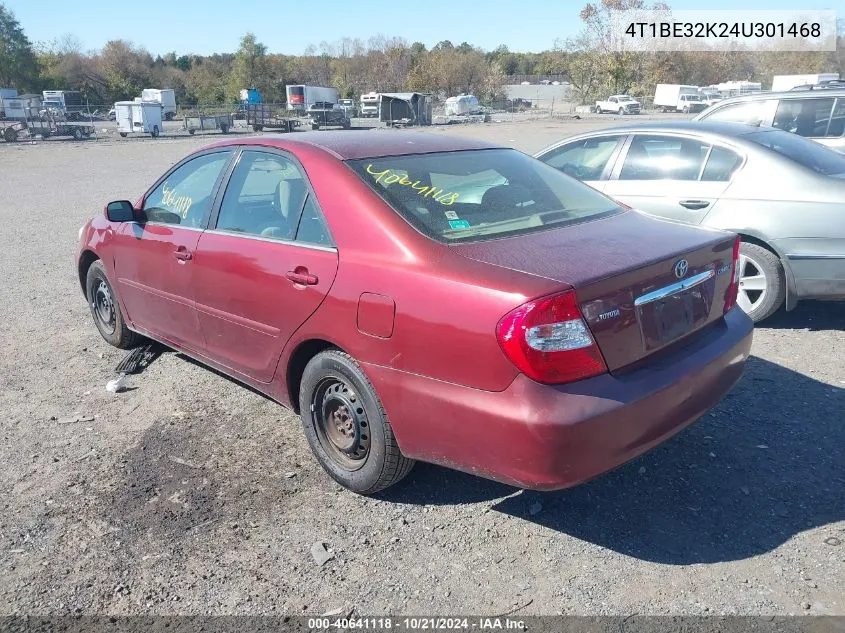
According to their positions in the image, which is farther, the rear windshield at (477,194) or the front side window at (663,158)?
the front side window at (663,158)

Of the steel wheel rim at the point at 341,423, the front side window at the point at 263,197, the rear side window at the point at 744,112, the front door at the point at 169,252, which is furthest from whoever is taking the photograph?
the rear side window at the point at 744,112

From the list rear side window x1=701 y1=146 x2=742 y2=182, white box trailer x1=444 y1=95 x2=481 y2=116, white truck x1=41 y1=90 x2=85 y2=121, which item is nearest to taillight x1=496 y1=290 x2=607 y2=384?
rear side window x1=701 y1=146 x2=742 y2=182

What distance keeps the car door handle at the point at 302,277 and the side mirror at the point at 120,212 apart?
1.82 metres

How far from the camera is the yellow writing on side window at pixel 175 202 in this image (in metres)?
4.36

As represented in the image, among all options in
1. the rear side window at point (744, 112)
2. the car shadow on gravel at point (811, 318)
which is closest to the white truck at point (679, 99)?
the rear side window at point (744, 112)

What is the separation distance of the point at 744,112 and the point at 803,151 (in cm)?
362

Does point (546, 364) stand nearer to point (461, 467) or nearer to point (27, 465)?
point (461, 467)

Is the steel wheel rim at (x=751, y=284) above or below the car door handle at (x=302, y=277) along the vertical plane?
below

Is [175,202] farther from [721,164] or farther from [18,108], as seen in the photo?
[18,108]

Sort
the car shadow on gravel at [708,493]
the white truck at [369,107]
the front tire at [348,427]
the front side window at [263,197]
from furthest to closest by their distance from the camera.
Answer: the white truck at [369,107] → the front side window at [263,197] → the front tire at [348,427] → the car shadow on gravel at [708,493]

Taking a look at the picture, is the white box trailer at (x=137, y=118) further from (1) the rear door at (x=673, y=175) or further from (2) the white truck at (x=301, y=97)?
(1) the rear door at (x=673, y=175)

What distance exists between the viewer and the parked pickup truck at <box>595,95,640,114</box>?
182 feet

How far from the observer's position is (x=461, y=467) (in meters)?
2.85

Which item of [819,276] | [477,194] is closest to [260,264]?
[477,194]
